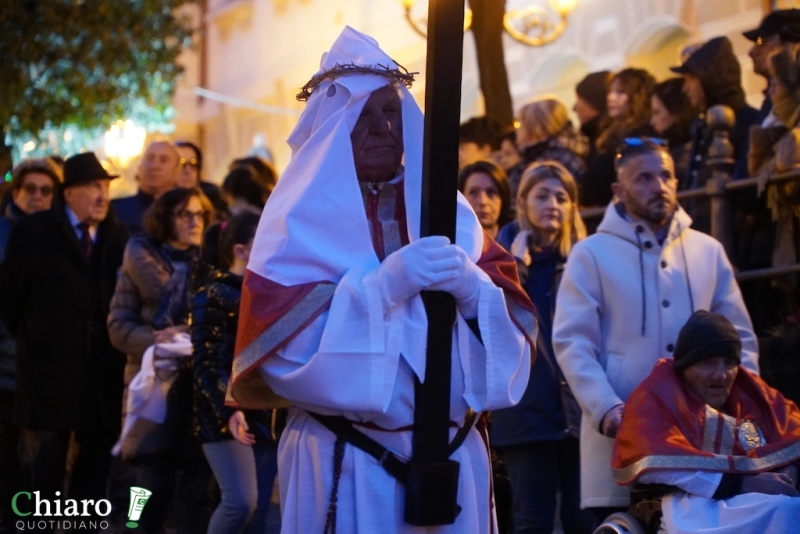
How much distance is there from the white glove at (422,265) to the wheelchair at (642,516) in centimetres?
186

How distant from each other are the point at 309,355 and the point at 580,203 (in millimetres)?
4968

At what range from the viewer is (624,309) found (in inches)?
242

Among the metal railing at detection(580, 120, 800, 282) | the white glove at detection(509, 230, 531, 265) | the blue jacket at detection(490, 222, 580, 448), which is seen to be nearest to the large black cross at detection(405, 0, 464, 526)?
the blue jacket at detection(490, 222, 580, 448)

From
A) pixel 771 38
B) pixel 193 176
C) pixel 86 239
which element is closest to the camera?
pixel 771 38

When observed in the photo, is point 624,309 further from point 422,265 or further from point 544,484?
point 422,265

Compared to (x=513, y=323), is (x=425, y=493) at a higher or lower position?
lower

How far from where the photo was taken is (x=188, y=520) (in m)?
7.49

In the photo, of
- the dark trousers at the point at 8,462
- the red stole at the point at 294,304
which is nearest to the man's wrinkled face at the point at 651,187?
the red stole at the point at 294,304

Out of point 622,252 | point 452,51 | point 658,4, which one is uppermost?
point 658,4

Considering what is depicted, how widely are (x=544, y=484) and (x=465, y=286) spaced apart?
102 inches

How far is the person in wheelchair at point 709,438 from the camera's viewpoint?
5492 millimetres

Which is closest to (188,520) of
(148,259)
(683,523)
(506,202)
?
(148,259)

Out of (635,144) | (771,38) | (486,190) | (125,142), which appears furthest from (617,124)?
(125,142)

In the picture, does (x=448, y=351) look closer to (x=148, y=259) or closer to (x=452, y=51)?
(x=452, y=51)
